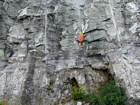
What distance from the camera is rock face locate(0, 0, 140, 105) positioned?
10539 millimetres

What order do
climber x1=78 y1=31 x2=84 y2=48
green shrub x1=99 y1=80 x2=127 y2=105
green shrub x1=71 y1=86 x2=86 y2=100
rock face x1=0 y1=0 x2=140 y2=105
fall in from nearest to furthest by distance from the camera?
green shrub x1=99 y1=80 x2=127 y2=105
green shrub x1=71 y1=86 x2=86 y2=100
rock face x1=0 y1=0 x2=140 y2=105
climber x1=78 y1=31 x2=84 y2=48

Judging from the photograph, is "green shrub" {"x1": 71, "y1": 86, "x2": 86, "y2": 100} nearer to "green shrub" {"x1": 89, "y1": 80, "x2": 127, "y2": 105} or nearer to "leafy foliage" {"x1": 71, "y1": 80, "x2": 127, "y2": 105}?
"leafy foliage" {"x1": 71, "y1": 80, "x2": 127, "y2": 105}

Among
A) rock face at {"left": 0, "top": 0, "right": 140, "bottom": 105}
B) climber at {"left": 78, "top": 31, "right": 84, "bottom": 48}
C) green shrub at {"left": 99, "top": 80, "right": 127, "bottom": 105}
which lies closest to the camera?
green shrub at {"left": 99, "top": 80, "right": 127, "bottom": 105}

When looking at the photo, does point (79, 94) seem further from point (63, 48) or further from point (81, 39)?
point (81, 39)

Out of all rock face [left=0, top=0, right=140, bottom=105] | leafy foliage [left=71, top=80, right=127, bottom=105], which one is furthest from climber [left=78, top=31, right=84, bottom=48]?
leafy foliage [left=71, top=80, right=127, bottom=105]

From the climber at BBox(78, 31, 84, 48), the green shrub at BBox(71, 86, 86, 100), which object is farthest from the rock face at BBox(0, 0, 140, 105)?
the green shrub at BBox(71, 86, 86, 100)

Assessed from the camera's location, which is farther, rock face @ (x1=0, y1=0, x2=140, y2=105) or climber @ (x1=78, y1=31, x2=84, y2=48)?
climber @ (x1=78, y1=31, x2=84, y2=48)

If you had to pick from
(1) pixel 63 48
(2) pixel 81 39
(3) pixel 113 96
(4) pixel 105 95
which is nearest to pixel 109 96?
(3) pixel 113 96

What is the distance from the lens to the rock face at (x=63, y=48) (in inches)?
415

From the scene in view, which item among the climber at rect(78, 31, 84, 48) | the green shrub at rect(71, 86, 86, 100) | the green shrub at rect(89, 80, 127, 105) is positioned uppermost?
the climber at rect(78, 31, 84, 48)

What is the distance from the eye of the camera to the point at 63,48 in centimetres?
1194

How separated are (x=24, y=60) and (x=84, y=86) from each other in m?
4.41

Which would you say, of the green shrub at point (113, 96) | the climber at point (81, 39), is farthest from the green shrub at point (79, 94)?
the climber at point (81, 39)

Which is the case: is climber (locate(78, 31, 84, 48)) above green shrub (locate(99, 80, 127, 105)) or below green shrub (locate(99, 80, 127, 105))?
above
